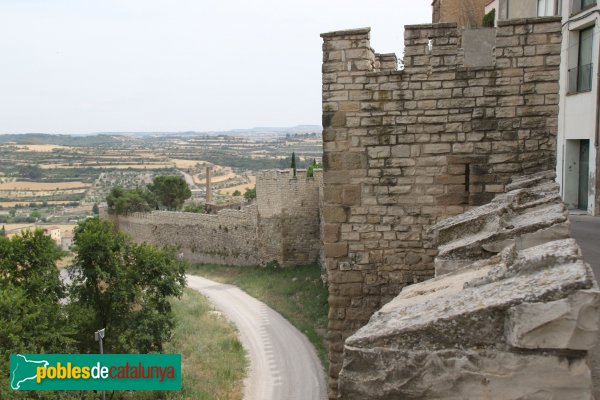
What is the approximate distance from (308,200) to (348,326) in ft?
62.2

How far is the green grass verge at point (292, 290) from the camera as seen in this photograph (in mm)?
18062

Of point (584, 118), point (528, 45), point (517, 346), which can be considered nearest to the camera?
point (517, 346)

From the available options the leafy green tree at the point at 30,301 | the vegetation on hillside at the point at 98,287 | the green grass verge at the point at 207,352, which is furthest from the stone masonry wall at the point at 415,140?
the green grass verge at the point at 207,352

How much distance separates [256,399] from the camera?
1315 centimetres

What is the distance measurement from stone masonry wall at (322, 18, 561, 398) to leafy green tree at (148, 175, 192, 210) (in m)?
39.9

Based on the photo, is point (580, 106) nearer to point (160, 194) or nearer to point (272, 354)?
point (272, 354)

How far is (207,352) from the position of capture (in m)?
16.3

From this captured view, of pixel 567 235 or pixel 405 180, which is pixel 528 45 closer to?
pixel 405 180

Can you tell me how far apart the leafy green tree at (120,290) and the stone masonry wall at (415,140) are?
337 inches

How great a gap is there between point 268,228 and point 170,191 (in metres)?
21.1

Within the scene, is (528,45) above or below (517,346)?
above

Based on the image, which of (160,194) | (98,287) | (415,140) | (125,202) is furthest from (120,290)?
(160,194)

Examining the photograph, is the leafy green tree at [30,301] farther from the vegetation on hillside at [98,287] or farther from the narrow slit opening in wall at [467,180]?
the narrow slit opening in wall at [467,180]

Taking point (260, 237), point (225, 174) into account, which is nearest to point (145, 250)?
point (260, 237)
